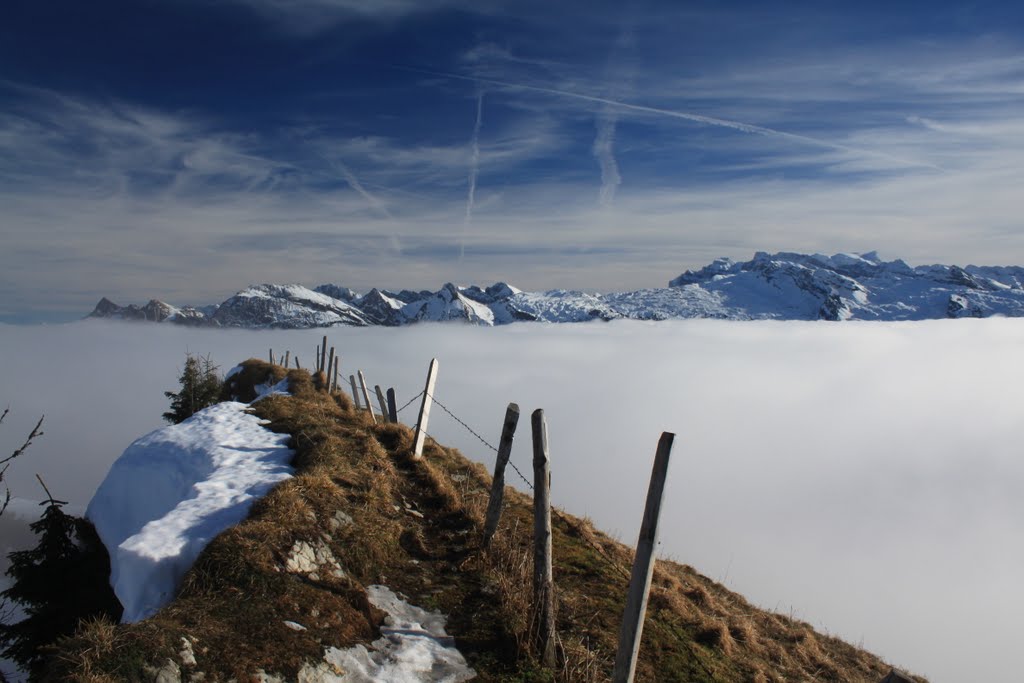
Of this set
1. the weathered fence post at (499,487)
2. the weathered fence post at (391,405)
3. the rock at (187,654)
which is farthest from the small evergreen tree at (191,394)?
the rock at (187,654)

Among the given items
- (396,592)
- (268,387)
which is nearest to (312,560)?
(396,592)

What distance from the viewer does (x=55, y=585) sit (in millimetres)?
14891

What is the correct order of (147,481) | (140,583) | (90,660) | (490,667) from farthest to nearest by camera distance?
(147,481), (140,583), (490,667), (90,660)

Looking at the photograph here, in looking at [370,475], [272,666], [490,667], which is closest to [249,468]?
[370,475]

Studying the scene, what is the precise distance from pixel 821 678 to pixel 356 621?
10510 millimetres

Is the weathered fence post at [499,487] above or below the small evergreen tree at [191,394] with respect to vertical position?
above

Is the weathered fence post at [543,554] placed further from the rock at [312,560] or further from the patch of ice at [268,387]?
the patch of ice at [268,387]

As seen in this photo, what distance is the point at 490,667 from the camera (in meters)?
8.25

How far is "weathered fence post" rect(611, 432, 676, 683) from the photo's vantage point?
6893 mm

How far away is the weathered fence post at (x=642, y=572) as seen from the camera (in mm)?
6893

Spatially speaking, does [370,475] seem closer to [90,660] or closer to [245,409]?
[90,660]

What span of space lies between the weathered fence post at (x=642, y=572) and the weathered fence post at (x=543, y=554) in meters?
1.52

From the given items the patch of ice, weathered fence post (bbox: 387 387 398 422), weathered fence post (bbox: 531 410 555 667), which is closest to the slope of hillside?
weathered fence post (bbox: 531 410 555 667)

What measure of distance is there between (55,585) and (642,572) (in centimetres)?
Result: 1613
